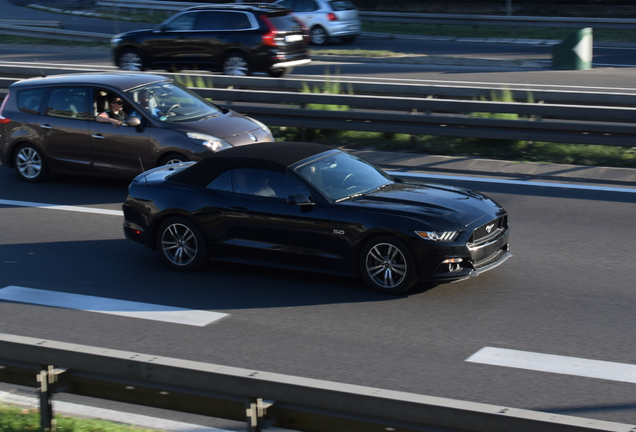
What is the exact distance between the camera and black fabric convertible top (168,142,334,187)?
25.8 ft

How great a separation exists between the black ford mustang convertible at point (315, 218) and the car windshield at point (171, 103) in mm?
2956

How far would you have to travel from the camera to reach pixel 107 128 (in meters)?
11.3

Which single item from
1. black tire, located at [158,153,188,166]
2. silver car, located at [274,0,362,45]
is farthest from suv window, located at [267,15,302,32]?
silver car, located at [274,0,362,45]

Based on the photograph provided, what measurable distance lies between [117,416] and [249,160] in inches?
134

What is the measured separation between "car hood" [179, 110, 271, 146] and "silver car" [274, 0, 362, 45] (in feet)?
58.4

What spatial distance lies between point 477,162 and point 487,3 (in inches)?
1108

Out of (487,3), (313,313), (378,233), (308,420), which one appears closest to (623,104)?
(378,233)

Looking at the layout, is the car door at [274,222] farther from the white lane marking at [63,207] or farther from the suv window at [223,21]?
the suv window at [223,21]

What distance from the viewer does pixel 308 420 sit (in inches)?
144

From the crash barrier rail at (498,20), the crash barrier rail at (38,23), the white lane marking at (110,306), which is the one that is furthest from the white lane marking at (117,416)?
the crash barrier rail at (38,23)

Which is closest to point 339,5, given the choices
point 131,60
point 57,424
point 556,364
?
point 131,60

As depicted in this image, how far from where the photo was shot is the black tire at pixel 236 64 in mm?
19484

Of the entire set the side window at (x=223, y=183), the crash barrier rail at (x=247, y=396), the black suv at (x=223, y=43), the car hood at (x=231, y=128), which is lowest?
the crash barrier rail at (x=247, y=396)

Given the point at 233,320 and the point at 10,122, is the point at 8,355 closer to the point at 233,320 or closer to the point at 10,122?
the point at 233,320
